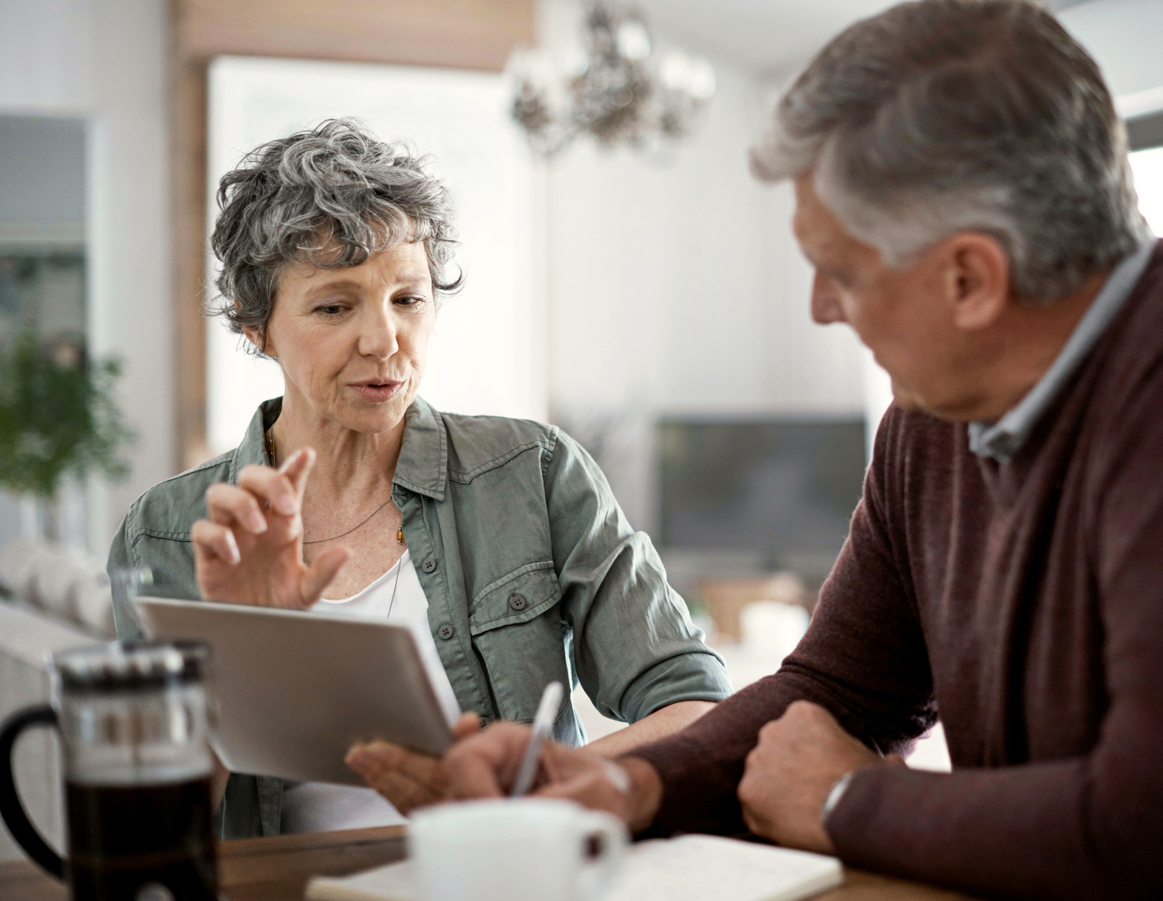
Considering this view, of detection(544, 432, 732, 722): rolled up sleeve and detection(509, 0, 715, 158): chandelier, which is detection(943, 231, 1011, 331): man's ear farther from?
detection(509, 0, 715, 158): chandelier

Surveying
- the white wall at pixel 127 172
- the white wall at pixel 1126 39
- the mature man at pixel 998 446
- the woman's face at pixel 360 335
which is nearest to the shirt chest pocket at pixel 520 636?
the woman's face at pixel 360 335

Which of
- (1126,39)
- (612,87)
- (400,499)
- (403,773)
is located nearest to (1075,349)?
(403,773)

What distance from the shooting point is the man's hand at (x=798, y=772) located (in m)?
0.85

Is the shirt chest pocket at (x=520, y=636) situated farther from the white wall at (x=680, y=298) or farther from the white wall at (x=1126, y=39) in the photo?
the white wall at (x=680, y=298)

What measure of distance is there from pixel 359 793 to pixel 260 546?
37cm

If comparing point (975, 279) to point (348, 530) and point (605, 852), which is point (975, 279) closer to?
point (605, 852)

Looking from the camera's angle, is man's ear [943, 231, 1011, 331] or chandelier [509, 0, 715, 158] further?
chandelier [509, 0, 715, 158]

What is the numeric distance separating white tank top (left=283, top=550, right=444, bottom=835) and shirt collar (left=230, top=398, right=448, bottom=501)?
9cm

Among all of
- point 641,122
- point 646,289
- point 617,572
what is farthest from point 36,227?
point 617,572

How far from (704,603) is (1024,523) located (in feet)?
14.9

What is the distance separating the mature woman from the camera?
1.31 meters

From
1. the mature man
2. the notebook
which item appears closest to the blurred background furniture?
the notebook

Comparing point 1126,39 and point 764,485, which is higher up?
point 1126,39

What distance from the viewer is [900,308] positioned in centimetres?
87
